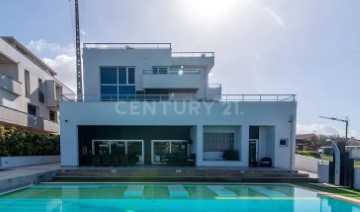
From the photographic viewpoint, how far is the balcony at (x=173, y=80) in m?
17.9

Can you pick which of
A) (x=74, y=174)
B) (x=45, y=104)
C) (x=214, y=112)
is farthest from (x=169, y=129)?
(x=45, y=104)

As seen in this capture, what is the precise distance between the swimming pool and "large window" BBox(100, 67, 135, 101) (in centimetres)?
879

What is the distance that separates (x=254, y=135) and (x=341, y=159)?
537 centimetres

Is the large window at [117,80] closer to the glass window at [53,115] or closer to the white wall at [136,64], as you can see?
the white wall at [136,64]

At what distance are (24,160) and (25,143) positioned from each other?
4.25ft

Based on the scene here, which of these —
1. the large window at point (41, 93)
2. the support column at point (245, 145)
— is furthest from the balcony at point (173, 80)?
the large window at point (41, 93)

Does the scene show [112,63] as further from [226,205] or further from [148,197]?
[226,205]

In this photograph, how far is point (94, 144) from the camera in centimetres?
1692

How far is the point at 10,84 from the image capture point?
19766mm

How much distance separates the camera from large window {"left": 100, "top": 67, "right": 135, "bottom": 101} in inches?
738

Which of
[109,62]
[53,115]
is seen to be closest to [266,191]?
[109,62]

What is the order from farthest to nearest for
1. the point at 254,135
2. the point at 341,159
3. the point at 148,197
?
1. the point at 254,135
2. the point at 341,159
3. the point at 148,197

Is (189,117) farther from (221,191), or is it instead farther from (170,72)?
(221,191)

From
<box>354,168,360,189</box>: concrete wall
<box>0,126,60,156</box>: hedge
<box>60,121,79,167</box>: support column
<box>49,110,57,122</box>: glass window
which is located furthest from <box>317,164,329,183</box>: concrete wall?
<box>49,110,57,122</box>: glass window
